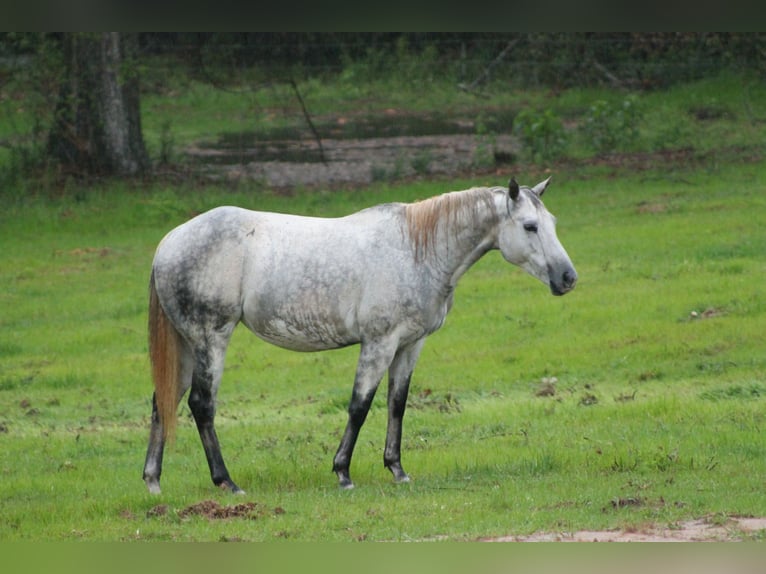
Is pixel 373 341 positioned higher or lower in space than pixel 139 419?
higher

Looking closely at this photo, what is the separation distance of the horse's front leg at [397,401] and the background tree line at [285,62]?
1361cm

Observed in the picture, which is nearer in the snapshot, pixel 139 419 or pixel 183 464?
pixel 183 464

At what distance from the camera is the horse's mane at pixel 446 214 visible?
905 cm

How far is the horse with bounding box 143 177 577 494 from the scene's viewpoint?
8.97 meters

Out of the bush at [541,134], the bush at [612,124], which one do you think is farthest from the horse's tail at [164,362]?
the bush at [612,124]

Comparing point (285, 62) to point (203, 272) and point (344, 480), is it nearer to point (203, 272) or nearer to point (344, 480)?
point (203, 272)

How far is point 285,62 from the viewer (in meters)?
24.4

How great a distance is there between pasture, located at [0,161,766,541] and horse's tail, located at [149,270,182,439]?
576mm

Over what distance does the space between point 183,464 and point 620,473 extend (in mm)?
3556

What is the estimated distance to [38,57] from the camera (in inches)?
882

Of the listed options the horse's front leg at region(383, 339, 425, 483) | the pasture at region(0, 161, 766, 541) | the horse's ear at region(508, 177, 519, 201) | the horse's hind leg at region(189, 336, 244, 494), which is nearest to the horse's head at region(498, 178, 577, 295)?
the horse's ear at region(508, 177, 519, 201)

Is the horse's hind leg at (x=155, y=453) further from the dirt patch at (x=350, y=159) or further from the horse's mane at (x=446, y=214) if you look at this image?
the dirt patch at (x=350, y=159)

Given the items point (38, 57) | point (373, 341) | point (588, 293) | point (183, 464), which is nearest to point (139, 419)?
point (183, 464)

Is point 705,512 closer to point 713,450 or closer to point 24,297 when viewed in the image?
point 713,450
